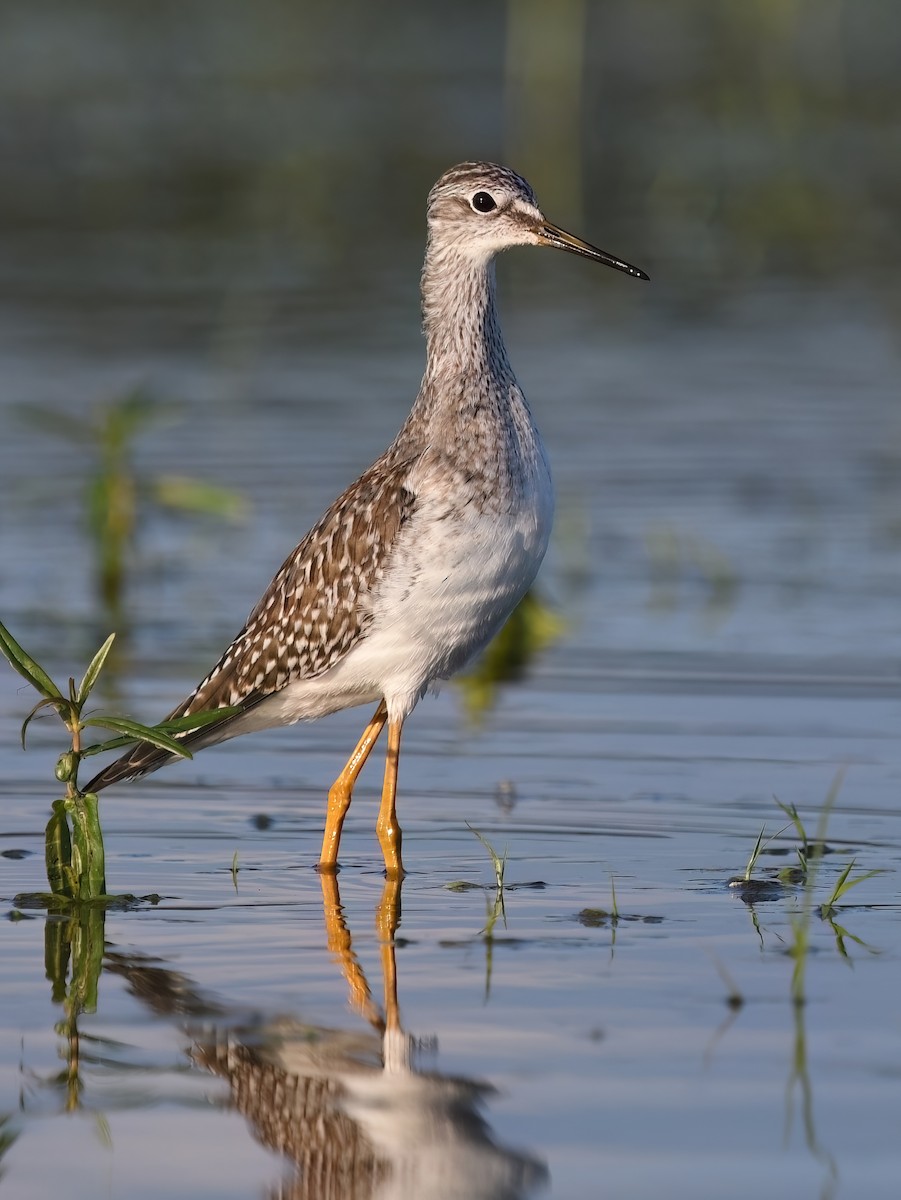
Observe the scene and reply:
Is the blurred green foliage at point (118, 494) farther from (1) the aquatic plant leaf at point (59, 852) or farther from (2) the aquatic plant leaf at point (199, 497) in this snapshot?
(1) the aquatic plant leaf at point (59, 852)

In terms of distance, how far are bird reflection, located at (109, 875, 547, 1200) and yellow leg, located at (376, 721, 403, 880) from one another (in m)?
1.34

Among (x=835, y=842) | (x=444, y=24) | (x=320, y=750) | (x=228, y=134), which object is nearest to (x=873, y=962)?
(x=835, y=842)

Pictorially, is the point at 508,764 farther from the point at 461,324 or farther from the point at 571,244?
the point at 571,244

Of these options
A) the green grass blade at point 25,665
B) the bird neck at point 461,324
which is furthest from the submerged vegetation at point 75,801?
the bird neck at point 461,324

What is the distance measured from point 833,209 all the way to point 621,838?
1956 centimetres

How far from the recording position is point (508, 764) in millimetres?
10047

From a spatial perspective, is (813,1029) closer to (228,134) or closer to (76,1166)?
(76,1166)

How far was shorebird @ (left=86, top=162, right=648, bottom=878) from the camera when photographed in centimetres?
855

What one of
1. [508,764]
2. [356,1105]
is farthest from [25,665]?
[508,764]

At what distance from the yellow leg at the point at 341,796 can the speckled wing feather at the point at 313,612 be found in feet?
1.32

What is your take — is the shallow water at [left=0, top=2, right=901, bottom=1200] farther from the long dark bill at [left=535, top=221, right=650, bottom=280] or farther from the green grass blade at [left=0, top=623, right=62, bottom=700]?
the long dark bill at [left=535, top=221, right=650, bottom=280]

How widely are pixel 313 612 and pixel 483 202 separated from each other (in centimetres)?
187

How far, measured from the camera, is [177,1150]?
19.0 feet

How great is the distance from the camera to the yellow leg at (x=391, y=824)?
858 centimetres
